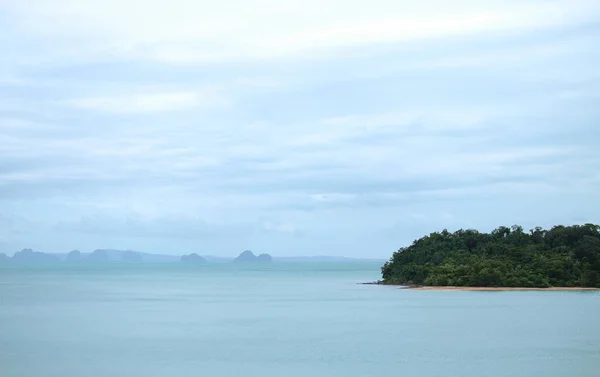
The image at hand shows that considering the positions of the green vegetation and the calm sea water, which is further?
the green vegetation

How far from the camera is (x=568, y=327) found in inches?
2009

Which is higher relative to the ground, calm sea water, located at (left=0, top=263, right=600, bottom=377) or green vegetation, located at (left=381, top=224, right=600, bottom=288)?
green vegetation, located at (left=381, top=224, right=600, bottom=288)

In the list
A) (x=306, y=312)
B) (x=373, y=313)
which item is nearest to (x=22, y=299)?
(x=306, y=312)

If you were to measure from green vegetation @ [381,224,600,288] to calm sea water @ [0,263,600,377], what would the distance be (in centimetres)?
915

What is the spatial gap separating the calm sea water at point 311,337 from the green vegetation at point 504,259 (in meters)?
9.15

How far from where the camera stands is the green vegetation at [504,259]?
88.7 m

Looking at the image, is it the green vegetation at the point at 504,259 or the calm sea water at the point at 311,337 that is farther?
the green vegetation at the point at 504,259

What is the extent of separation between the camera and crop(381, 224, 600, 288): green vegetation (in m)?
88.7

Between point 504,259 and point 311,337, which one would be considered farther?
point 504,259

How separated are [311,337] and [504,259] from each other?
1970 inches

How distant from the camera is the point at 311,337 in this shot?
47.9 metres

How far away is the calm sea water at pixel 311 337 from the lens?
1419 inches

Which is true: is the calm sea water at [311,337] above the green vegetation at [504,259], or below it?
below

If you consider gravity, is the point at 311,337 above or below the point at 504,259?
below
